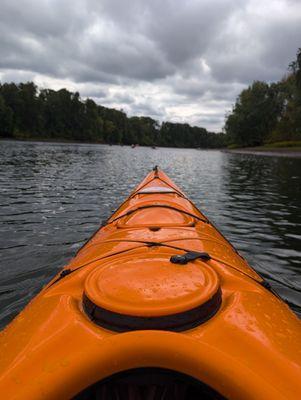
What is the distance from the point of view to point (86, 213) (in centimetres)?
881

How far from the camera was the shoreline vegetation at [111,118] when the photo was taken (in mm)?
59062

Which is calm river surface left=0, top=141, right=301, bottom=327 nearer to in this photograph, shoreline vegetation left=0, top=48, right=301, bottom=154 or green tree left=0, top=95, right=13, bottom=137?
shoreline vegetation left=0, top=48, right=301, bottom=154

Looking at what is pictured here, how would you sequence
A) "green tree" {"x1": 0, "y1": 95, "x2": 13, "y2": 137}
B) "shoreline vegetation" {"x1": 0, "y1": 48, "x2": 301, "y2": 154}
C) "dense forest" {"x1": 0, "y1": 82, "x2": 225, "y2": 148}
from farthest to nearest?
"dense forest" {"x1": 0, "y1": 82, "x2": 225, "y2": 148}
"green tree" {"x1": 0, "y1": 95, "x2": 13, "y2": 137}
"shoreline vegetation" {"x1": 0, "y1": 48, "x2": 301, "y2": 154}

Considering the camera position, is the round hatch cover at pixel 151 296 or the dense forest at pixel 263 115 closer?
the round hatch cover at pixel 151 296

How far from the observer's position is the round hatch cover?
159cm

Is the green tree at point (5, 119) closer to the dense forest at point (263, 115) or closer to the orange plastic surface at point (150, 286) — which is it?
the dense forest at point (263, 115)

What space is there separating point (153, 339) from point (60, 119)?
9419cm

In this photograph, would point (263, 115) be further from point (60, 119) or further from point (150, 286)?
point (150, 286)

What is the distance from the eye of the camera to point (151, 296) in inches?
67.1

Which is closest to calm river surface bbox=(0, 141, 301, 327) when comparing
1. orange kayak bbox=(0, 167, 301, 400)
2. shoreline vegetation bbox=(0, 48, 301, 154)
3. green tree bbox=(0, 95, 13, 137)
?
orange kayak bbox=(0, 167, 301, 400)

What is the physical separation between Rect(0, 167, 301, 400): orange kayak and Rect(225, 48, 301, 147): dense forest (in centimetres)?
6083

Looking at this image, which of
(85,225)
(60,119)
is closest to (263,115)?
(60,119)

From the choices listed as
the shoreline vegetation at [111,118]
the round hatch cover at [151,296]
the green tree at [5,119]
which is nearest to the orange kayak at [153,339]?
the round hatch cover at [151,296]

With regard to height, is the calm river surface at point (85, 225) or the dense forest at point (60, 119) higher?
the dense forest at point (60, 119)
